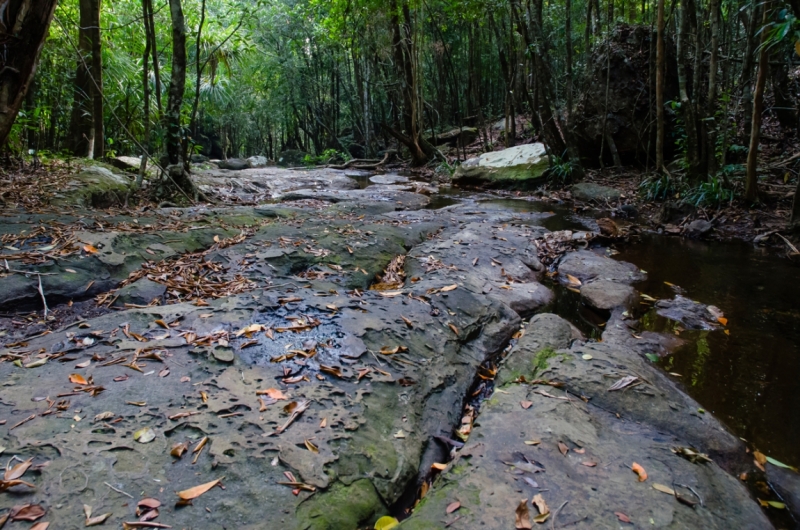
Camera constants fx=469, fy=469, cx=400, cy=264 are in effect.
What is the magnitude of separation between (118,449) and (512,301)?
281 cm

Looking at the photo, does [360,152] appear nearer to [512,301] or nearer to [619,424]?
[512,301]

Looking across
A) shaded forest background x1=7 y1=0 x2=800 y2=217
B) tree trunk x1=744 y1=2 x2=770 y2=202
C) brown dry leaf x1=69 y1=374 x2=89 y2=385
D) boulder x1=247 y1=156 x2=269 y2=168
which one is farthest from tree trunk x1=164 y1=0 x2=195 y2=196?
boulder x1=247 y1=156 x2=269 y2=168

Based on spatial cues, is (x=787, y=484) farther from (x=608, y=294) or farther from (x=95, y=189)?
(x=95, y=189)

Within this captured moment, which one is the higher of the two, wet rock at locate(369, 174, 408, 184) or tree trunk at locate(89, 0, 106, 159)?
tree trunk at locate(89, 0, 106, 159)

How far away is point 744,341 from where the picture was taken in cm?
323

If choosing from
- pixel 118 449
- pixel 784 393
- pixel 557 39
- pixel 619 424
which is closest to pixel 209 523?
pixel 118 449

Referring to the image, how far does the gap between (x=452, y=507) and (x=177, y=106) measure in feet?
22.5

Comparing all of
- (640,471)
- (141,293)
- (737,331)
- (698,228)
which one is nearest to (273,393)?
(640,471)

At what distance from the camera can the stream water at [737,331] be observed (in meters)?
2.45

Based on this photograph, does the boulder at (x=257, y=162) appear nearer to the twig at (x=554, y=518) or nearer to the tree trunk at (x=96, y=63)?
the tree trunk at (x=96, y=63)

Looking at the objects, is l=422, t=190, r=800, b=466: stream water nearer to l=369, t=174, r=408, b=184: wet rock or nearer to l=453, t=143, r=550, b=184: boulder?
l=453, t=143, r=550, b=184: boulder

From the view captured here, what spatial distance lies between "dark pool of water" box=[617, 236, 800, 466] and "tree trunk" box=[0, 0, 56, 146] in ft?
16.5

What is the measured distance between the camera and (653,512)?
5.31ft

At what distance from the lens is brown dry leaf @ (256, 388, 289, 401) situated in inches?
80.1
